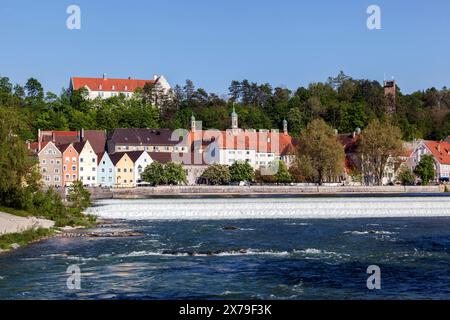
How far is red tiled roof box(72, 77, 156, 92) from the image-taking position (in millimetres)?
163625

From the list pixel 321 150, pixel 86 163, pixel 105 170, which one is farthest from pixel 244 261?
pixel 105 170

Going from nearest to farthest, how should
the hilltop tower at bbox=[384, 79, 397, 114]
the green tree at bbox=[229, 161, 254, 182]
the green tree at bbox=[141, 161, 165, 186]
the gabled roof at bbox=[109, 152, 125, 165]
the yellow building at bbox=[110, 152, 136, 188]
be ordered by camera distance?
1. the green tree at bbox=[141, 161, 165, 186]
2. the green tree at bbox=[229, 161, 254, 182]
3. the yellow building at bbox=[110, 152, 136, 188]
4. the gabled roof at bbox=[109, 152, 125, 165]
5. the hilltop tower at bbox=[384, 79, 397, 114]

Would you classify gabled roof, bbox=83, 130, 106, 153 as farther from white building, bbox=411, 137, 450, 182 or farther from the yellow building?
white building, bbox=411, 137, 450, 182

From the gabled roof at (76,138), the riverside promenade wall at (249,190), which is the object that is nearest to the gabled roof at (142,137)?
the gabled roof at (76,138)

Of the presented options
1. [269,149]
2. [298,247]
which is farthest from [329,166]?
[298,247]

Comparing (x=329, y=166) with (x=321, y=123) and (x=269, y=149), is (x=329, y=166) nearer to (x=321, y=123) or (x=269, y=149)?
(x=321, y=123)

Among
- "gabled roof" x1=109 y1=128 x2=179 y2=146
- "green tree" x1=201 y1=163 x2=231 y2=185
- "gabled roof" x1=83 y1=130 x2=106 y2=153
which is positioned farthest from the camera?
"gabled roof" x1=109 y1=128 x2=179 y2=146

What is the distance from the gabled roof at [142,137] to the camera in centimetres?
12081

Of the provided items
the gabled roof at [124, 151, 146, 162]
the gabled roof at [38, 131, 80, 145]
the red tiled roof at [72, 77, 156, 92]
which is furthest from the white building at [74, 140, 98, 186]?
the red tiled roof at [72, 77, 156, 92]

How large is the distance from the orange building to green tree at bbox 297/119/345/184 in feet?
115

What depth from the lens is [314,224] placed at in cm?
4591

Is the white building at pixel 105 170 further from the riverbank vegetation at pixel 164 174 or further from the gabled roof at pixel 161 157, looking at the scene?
the riverbank vegetation at pixel 164 174

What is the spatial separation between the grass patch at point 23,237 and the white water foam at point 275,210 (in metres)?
14.7
